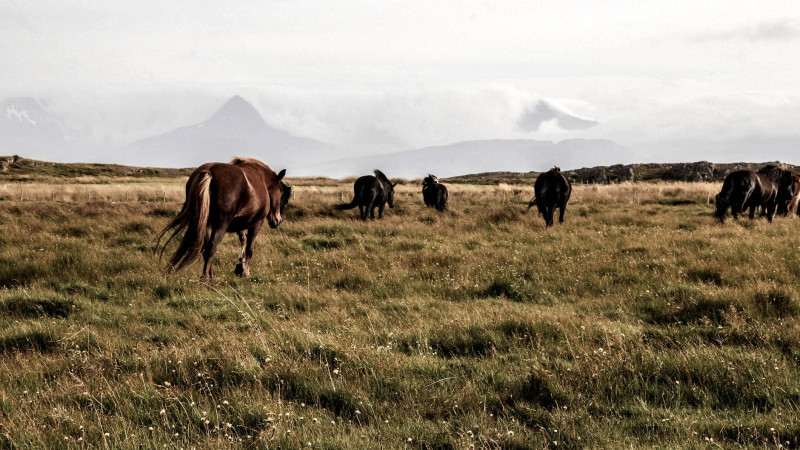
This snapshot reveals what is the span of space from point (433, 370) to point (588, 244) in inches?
353

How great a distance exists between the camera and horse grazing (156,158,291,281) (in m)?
8.01

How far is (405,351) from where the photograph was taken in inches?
210

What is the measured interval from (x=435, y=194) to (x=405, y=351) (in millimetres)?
18631

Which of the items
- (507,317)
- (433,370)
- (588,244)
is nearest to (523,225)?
(588,244)

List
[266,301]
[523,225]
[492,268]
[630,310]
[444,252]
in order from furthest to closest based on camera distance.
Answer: [523,225] < [444,252] < [492,268] < [266,301] < [630,310]

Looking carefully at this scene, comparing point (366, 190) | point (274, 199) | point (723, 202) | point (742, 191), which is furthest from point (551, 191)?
point (274, 199)

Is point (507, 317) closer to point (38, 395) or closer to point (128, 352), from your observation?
point (128, 352)

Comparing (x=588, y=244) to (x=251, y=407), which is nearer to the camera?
(x=251, y=407)

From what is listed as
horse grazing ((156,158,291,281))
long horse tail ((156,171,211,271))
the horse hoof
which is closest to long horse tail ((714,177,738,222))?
horse grazing ((156,158,291,281))

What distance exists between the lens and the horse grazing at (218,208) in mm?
8008

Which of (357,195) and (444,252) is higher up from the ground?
(357,195)

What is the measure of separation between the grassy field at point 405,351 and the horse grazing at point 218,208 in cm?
56

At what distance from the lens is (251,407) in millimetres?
3695

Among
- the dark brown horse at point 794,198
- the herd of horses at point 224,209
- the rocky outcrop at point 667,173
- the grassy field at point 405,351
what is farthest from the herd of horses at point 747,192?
the rocky outcrop at point 667,173
